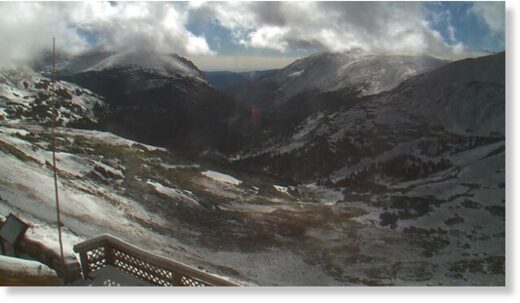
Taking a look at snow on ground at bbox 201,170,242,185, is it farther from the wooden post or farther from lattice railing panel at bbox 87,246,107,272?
the wooden post

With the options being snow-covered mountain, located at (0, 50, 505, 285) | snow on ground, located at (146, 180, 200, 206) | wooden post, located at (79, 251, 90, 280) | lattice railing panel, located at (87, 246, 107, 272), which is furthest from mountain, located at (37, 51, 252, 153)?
wooden post, located at (79, 251, 90, 280)

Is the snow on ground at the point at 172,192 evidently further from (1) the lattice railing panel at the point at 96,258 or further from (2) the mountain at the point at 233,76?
(1) the lattice railing panel at the point at 96,258

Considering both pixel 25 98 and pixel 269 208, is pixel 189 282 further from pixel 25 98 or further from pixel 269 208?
pixel 25 98

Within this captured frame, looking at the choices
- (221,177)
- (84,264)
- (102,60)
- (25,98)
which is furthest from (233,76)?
(84,264)

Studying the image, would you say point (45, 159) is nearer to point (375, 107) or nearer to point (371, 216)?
point (371, 216)

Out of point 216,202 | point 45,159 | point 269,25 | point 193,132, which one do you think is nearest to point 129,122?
point 193,132
